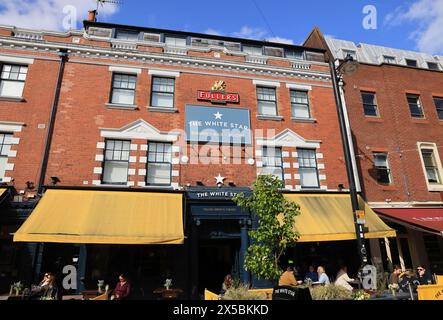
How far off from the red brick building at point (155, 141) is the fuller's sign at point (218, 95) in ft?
0.17

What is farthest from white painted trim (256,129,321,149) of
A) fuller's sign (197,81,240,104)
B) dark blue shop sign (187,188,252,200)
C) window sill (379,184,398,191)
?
window sill (379,184,398,191)

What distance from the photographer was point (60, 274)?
1038cm

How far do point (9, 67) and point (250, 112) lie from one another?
11.0 m

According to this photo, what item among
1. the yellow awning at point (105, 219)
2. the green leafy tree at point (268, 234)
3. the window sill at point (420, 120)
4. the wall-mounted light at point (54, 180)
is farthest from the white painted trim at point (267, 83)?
the wall-mounted light at point (54, 180)

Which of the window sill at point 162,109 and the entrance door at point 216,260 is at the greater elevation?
the window sill at point 162,109

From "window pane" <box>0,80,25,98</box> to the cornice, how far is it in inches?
63.8

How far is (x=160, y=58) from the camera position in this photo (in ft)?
45.5

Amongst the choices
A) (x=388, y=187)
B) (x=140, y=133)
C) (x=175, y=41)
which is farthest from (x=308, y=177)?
(x=175, y=41)

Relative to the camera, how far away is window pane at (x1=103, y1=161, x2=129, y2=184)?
39.3 ft

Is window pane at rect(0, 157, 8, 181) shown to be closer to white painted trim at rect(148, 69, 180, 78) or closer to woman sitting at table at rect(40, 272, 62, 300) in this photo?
woman sitting at table at rect(40, 272, 62, 300)

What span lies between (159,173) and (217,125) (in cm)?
349

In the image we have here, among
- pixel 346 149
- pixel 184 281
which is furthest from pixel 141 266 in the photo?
pixel 346 149

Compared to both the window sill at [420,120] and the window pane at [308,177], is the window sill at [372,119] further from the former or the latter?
the window pane at [308,177]

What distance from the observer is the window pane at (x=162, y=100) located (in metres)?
13.5
